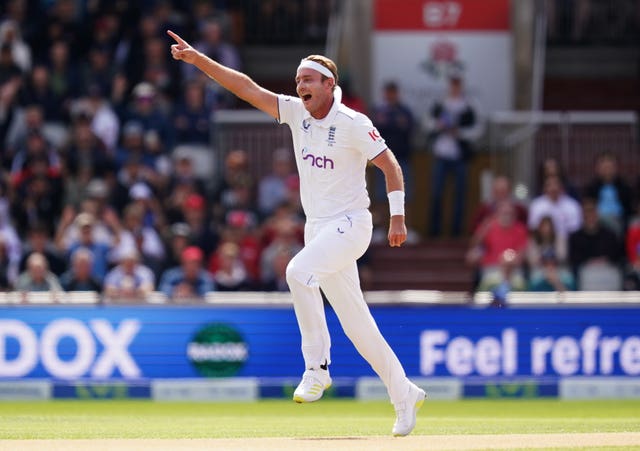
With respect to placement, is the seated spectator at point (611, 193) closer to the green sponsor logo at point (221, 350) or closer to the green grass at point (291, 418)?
the green grass at point (291, 418)

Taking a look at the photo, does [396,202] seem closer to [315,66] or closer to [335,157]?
[335,157]

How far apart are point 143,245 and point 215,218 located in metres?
1.09

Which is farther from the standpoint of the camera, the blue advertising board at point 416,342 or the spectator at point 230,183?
the spectator at point 230,183

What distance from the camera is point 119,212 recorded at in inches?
721

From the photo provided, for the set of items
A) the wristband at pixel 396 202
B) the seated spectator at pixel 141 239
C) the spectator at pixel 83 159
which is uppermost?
the wristband at pixel 396 202

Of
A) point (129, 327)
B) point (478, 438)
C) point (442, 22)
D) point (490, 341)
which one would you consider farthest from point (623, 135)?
point (478, 438)

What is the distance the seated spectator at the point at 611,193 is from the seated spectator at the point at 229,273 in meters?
4.40

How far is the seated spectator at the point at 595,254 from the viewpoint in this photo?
58.0 ft

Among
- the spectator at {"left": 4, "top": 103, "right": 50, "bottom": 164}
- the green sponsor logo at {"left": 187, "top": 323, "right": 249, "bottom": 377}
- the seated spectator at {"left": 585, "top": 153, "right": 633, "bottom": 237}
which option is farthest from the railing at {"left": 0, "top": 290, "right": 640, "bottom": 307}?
the spectator at {"left": 4, "top": 103, "right": 50, "bottom": 164}

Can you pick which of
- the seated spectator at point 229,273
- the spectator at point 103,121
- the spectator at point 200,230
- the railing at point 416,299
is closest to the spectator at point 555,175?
the railing at point 416,299

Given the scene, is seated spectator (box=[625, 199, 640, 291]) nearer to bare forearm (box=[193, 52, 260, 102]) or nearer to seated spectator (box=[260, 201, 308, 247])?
seated spectator (box=[260, 201, 308, 247])

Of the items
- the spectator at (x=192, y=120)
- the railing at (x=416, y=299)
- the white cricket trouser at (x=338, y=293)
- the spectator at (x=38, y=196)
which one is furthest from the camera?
the spectator at (x=192, y=120)

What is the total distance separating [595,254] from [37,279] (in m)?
6.28

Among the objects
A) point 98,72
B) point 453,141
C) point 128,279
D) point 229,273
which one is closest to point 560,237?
point 453,141
